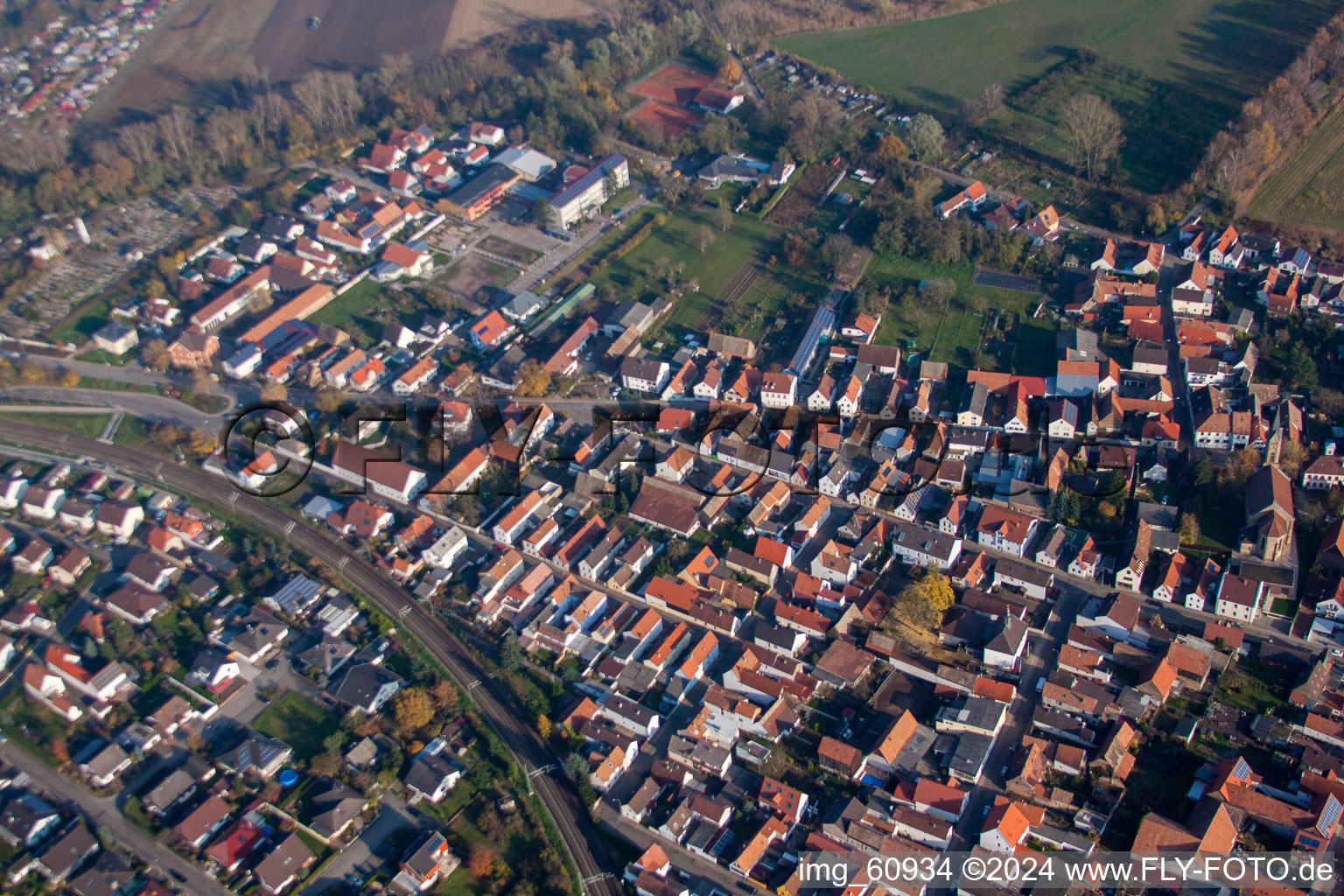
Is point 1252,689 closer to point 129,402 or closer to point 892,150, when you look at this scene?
point 892,150

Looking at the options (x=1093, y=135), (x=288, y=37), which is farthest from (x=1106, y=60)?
(x=288, y=37)

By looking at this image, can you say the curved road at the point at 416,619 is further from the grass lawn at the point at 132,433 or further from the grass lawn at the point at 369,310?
the grass lawn at the point at 369,310

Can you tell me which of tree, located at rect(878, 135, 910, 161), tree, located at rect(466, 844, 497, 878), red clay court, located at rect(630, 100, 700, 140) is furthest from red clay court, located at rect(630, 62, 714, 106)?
tree, located at rect(466, 844, 497, 878)

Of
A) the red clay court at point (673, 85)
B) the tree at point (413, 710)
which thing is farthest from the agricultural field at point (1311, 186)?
the tree at point (413, 710)

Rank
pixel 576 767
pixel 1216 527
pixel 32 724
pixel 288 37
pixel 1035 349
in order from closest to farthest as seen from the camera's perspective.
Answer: pixel 576 767
pixel 32 724
pixel 1216 527
pixel 1035 349
pixel 288 37

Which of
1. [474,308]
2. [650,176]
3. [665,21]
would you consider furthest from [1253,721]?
[665,21]

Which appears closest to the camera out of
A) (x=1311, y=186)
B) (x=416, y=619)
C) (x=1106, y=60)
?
(x=416, y=619)

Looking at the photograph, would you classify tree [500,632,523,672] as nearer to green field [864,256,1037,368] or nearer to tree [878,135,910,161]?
green field [864,256,1037,368]
